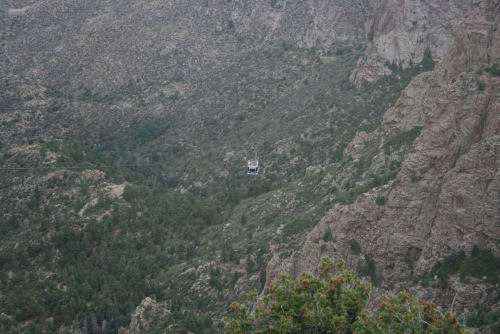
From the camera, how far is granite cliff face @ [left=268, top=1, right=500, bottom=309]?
37.7 metres

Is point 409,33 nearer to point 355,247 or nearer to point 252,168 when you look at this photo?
point 252,168

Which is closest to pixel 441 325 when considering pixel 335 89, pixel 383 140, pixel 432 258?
pixel 432 258

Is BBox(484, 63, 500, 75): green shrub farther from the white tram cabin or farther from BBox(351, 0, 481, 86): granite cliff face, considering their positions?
the white tram cabin

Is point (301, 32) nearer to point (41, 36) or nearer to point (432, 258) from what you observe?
point (41, 36)

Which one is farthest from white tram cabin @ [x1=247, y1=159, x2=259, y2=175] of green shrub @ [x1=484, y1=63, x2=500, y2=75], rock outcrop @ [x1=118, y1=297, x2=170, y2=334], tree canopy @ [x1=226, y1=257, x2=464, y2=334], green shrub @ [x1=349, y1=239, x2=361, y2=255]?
tree canopy @ [x1=226, y1=257, x2=464, y2=334]

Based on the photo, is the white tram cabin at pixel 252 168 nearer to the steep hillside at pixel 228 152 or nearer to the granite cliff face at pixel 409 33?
the steep hillside at pixel 228 152

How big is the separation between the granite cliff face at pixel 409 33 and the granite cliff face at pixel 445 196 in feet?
99.8

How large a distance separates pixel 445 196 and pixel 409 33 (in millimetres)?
49863

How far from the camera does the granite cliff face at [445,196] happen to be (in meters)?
37.7

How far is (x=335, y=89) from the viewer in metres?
91.8

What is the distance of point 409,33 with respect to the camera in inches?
3246

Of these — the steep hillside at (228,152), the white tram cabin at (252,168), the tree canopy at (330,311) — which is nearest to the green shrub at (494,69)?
the steep hillside at (228,152)

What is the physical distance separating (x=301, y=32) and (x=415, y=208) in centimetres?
8198

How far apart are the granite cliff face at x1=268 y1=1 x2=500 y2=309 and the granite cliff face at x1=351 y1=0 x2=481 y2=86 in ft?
99.8
